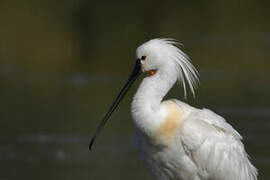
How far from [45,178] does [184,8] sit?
13.9m

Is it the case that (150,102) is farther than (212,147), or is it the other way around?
(212,147)

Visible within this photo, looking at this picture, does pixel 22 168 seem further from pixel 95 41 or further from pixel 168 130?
pixel 95 41

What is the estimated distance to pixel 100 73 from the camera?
69.9ft

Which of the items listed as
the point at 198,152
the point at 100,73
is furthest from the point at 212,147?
the point at 100,73

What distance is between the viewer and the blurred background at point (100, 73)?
595 inches

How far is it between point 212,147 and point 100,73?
10.8 meters

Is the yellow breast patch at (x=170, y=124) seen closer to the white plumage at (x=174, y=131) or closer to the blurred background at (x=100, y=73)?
the white plumage at (x=174, y=131)

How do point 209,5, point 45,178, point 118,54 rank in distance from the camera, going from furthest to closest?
point 209,5 < point 118,54 < point 45,178

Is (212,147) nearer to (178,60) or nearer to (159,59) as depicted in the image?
(178,60)

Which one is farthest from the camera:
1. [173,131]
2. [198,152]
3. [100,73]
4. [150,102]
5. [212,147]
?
[100,73]

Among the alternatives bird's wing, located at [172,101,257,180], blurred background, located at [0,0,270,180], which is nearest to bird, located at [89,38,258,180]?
bird's wing, located at [172,101,257,180]

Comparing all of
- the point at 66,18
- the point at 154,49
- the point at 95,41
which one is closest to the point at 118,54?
the point at 95,41

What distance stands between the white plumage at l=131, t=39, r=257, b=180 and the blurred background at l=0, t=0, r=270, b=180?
2978mm

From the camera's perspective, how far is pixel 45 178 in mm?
13742
